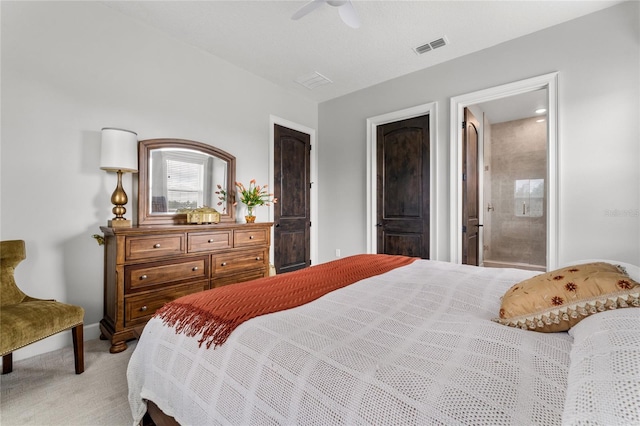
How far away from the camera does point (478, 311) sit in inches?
46.3

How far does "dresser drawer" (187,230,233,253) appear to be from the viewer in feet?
8.50

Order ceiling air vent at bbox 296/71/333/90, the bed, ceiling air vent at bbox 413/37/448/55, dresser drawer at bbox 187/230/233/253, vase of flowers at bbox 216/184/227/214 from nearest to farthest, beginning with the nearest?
the bed, dresser drawer at bbox 187/230/233/253, ceiling air vent at bbox 413/37/448/55, vase of flowers at bbox 216/184/227/214, ceiling air vent at bbox 296/71/333/90

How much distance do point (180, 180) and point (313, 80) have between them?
2.24m

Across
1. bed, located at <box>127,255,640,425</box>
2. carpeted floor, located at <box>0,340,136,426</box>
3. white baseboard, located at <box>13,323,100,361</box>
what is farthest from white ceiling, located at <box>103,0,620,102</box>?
carpeted floor, located at <box>0,340,136,426</box>

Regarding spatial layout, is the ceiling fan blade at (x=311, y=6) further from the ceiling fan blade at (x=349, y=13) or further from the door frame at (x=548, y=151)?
the door frame at (x=548, y=151)

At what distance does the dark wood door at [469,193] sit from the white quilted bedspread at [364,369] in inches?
92.2

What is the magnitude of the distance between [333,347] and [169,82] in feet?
10.5

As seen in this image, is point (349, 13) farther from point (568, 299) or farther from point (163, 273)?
point (163, 273)

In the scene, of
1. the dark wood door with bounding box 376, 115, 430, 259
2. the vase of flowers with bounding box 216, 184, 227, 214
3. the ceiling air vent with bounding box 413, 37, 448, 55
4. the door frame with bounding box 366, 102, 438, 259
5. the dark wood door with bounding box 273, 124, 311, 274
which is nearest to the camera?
the ceiling air vent with bounding box 413, 37, 448, 55

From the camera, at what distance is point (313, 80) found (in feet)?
12.9

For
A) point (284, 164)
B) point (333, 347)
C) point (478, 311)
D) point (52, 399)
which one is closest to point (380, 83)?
point (284, 164)

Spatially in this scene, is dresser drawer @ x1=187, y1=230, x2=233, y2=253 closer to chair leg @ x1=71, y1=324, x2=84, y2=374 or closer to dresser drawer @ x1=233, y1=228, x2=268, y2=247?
dresser drawer @ x1=233, y1=228, x2=268, y2=247

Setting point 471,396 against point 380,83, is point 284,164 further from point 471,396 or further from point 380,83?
point 471,396

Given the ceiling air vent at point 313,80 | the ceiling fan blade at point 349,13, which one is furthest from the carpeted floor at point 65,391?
the ceiling air vent at point 313,80
